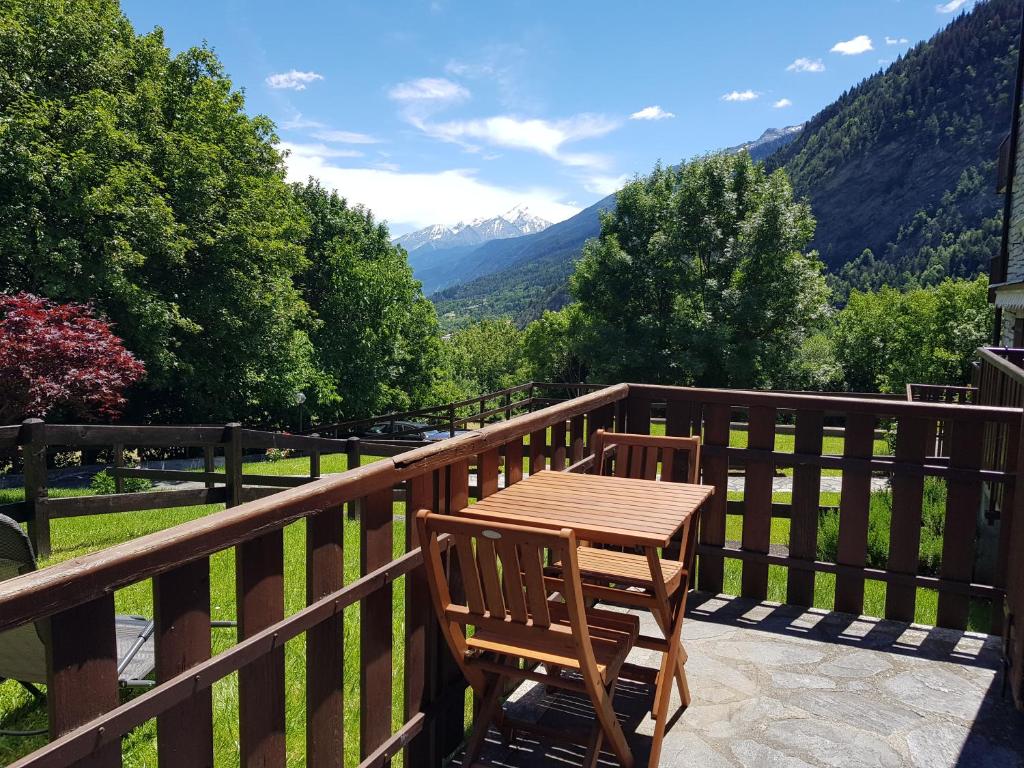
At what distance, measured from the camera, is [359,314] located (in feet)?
104

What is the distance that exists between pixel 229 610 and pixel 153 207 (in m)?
16.6

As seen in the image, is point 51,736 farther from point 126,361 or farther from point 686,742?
point 126,361

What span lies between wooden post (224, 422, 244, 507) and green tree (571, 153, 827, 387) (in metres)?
21.5

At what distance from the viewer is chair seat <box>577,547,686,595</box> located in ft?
9.66

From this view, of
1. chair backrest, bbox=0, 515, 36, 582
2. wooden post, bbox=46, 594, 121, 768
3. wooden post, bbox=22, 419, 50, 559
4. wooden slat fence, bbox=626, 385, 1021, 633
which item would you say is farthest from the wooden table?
wooden post, bbox=22, 419, 50, 559

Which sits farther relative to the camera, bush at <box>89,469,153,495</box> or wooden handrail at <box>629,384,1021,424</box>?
bush at <box>89,469,153,495</box>

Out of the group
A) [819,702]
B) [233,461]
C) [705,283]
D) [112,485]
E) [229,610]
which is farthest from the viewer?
[705,283]

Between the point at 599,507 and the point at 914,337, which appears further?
the point at 914,337

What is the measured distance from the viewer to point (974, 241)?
295ft

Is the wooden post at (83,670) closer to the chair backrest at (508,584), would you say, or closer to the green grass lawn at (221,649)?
the chair backrest at (508,584)

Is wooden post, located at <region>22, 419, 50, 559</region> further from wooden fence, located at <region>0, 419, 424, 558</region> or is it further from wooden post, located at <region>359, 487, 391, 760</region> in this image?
wooden post, located at <region>359, 487, 391, 760</region>

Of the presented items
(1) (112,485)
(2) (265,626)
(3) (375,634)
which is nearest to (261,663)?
(2) (265,626)

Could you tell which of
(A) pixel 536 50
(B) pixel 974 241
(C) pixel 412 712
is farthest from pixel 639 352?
(B) pixel 974 241

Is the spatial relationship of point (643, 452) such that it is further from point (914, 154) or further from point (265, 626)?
point (914, 154)
